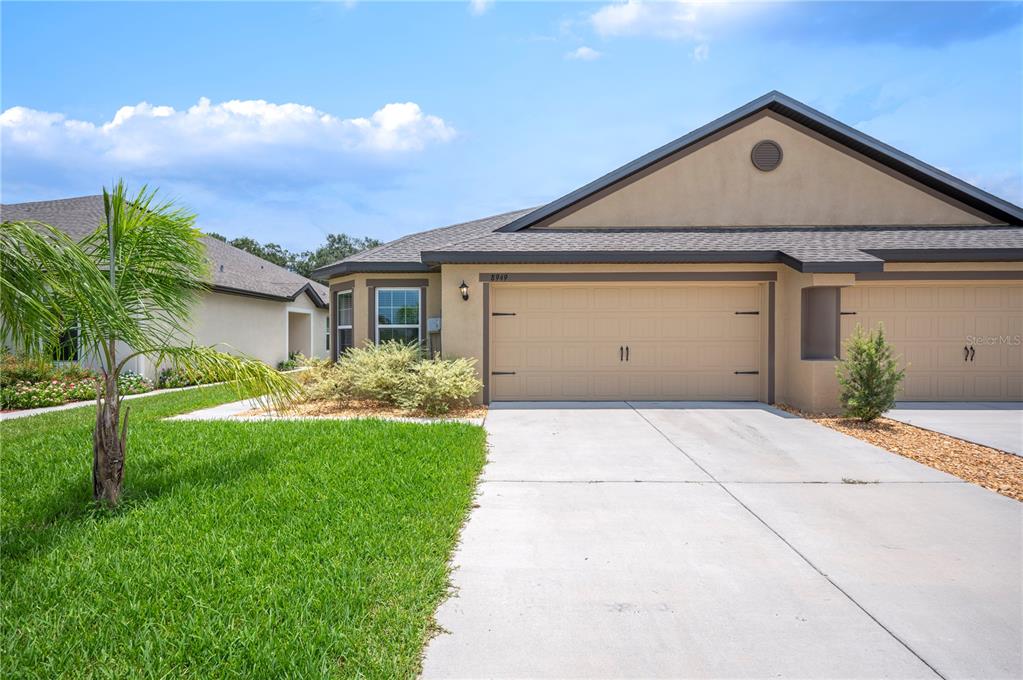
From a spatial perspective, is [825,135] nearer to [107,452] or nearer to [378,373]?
[378,373]

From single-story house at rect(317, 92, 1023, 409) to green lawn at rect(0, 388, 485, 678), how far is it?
186 inches

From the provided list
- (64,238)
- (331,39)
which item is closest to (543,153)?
(331,39)

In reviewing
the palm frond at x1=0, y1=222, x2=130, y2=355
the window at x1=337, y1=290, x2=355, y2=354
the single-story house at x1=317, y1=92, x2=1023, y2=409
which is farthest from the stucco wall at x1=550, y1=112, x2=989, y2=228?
the palm frond at x1=0, y1=222, x2=130, y2=355

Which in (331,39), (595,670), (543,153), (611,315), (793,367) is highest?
(331,39)

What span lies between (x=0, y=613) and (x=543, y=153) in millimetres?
12404

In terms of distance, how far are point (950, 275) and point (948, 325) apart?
39.2 inches

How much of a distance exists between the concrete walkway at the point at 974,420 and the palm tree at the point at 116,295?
9117 millimetres

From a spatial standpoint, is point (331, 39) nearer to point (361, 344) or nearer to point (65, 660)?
point (361, 344)

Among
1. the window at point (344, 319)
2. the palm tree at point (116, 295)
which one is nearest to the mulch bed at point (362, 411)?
the window at point (344, 319)

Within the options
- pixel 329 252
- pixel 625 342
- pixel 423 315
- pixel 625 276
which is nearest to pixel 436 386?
pixel 423 315

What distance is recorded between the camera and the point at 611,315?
10.7 m

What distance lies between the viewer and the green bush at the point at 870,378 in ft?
26.9

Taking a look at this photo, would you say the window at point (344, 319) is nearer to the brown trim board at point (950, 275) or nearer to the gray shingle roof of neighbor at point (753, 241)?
the gray shingle roof of neighbor at point (753, 241)

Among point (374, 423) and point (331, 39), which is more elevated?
point (331, 39)
